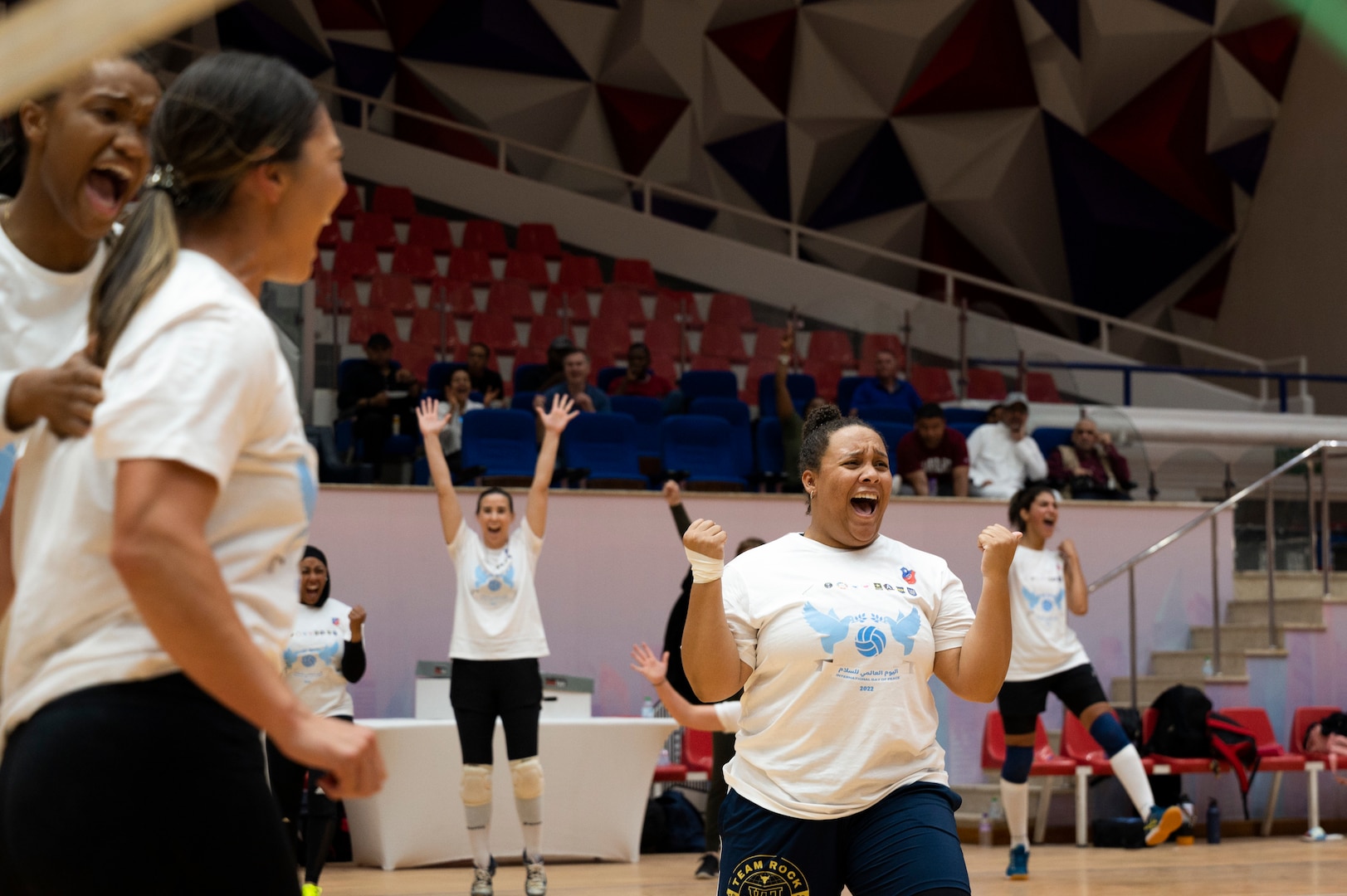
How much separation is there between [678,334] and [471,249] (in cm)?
244

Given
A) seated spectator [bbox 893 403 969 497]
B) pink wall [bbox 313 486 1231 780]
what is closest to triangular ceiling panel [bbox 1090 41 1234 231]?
pink wall [bbox 313 486 1231 780]

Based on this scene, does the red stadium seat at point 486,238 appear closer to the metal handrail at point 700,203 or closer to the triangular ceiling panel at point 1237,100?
the metal handrail at point 700,203

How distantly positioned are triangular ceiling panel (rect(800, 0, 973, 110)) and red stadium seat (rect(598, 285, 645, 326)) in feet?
16.6

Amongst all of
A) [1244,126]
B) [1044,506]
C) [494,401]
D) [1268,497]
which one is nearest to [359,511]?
[494,401]

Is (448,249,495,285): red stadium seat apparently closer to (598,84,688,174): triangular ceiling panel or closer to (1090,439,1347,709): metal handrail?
(598,84,688,174): triangular ceiling panel

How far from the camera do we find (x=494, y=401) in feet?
32.8

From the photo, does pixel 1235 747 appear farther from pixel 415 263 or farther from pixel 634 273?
pixel 415 263

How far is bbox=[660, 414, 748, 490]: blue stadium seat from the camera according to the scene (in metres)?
9.74

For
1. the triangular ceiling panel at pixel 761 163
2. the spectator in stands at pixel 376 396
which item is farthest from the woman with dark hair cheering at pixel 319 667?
the triangular ceiling panel at pixel 761 163

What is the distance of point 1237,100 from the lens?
627 inches

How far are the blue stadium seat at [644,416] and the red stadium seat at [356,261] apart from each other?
11.9ft

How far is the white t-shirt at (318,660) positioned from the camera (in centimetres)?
613

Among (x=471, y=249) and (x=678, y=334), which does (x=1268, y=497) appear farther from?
(x=471, y=249)

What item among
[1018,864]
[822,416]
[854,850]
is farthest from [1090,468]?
[854,850]
